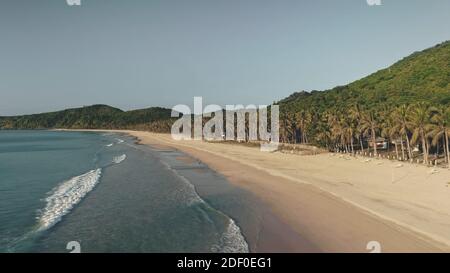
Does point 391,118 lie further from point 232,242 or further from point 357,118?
point 232,242

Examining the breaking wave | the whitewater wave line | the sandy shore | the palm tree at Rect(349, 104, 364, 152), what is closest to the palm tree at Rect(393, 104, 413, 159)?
the palm tree at Rect(349, 104, 364, 152)

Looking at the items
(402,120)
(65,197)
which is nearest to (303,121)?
(402,120)

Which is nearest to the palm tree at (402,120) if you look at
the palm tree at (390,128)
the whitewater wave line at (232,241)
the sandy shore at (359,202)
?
the palm tree at (390,128)

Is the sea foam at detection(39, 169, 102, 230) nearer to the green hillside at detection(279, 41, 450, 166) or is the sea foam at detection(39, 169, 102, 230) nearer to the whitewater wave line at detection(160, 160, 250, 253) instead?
the whitewater wave line at detection(160, 160, 250, 253)

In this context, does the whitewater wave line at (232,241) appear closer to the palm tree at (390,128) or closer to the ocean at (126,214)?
the ocean at (126,214)

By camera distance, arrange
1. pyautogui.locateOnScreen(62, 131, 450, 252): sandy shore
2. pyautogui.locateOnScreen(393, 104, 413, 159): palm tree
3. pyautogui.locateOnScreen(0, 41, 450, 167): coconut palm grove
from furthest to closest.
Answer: pyautogui.locateOnScreen(393, 104, 413, 159): palm tree, pyautogui.locateOnScreen(0, 41, 450, 167): coconut palm grove, pyautogui.locateOnScreen(62, 131, 450, 252): sandy shore

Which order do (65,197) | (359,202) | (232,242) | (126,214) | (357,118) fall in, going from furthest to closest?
(357,118), (65,197), (359,202), (126,214), (232,242)
